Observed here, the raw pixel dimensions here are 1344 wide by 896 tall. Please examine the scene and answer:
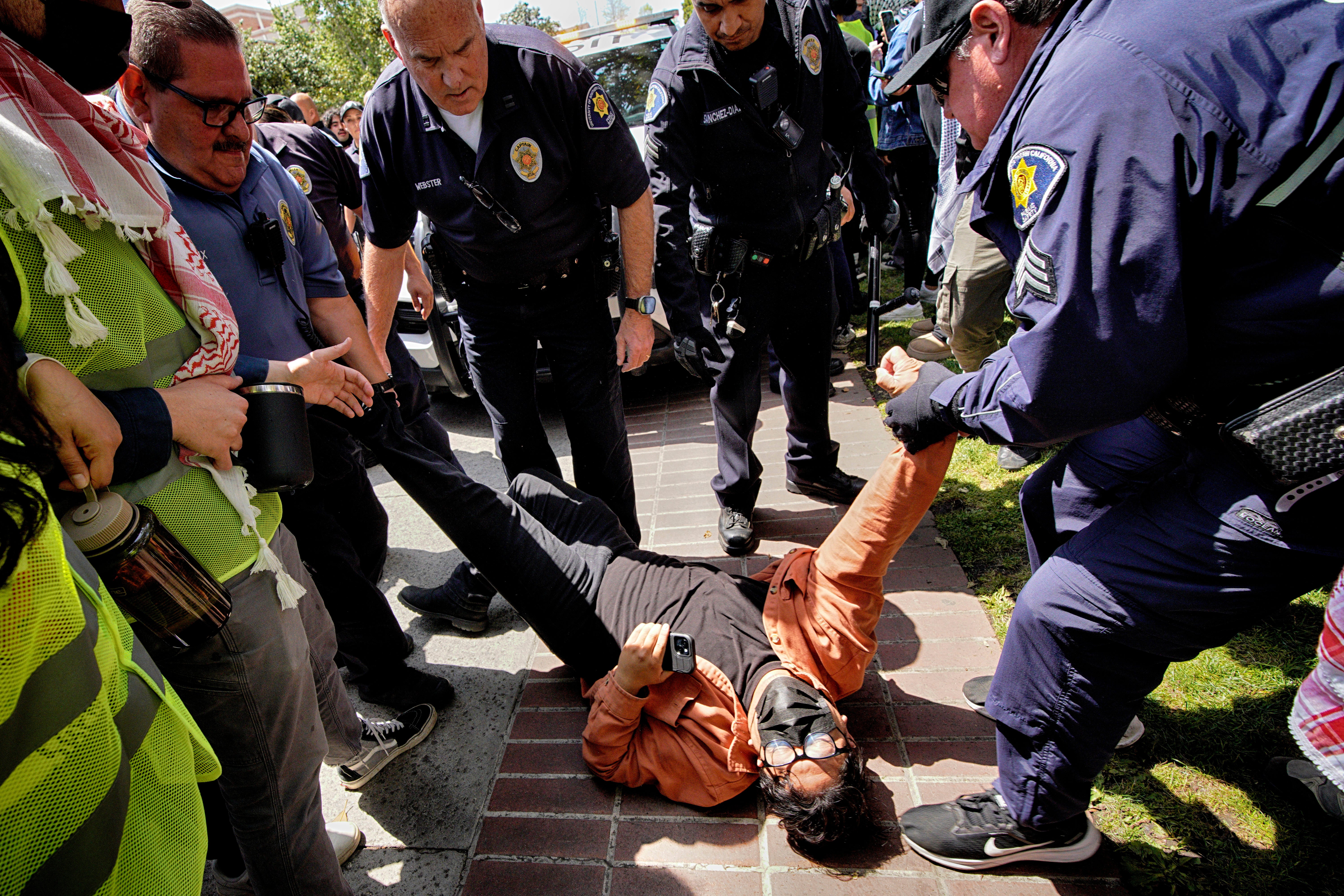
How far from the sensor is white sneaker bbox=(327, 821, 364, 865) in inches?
73.0

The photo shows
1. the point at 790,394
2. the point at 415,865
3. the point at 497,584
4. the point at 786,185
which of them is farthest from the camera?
the point at 790,394

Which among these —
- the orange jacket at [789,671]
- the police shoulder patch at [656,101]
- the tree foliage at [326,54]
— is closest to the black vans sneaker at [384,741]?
the orange jacket at [789,671]

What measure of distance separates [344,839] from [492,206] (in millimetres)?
1803

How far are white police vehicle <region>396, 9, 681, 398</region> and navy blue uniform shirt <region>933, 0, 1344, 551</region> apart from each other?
1.59 meters

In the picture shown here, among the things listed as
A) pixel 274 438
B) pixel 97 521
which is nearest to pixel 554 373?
pixel 274 438

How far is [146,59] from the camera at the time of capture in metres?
1.46

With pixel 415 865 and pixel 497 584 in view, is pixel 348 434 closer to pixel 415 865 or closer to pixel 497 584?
pixel 497 584

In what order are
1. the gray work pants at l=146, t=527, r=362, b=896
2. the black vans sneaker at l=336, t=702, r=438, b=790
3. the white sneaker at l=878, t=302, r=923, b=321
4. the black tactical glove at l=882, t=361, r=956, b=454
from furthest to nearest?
the white sneaker at l=878, t=302, r=923, b=321
the black vans sneaker at l=336, t=702, r=438, b=790
the black tactical glove at l=882, t=361, r=956, b=454
the gray work pants at l=146, t=527, r=362, b=896

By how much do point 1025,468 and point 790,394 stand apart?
3.59ft

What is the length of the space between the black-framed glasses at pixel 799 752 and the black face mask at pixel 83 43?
182cm

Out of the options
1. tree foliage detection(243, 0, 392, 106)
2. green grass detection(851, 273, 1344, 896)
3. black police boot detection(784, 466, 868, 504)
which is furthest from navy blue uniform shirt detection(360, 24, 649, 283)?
tree foliage detection(243, 0, 392, 106)

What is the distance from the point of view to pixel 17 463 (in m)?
0.82

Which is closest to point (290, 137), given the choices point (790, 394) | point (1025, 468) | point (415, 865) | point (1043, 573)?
point (790, 394)

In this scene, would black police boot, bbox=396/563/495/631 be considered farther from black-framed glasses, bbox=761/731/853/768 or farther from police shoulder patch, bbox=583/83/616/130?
police shoulder patch, bbox=583/83/616/130
